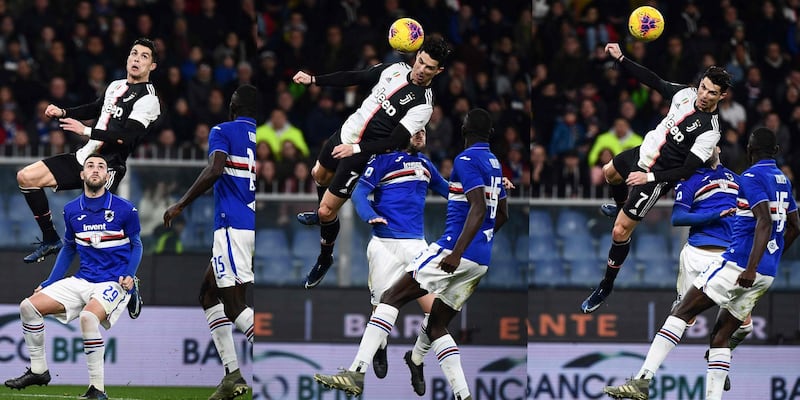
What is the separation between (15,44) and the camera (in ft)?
51.3

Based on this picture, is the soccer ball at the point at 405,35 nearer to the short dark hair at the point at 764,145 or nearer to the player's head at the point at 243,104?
the player's head at the point at 243,104

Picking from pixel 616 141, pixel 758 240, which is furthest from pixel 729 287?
pixel 616 141

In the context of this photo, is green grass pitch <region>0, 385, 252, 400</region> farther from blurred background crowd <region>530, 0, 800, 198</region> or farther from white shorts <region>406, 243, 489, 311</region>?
blurred background crowd <region>530, 0, 800, 198</region>

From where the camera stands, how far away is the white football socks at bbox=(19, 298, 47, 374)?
369 inches

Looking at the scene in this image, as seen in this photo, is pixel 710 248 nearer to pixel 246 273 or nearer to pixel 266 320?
pixel 246 273

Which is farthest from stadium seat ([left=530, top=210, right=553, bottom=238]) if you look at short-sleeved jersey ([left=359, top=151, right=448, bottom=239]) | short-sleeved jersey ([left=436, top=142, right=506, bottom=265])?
short-sleeved jersey ([left=436, top=142, right=506, bottom=265])

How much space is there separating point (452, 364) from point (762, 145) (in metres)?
3.01

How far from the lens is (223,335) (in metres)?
10.2

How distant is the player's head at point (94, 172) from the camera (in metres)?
9.39

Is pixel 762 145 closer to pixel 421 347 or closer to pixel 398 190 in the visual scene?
pixel 398 190

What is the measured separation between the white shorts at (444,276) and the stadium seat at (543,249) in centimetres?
292

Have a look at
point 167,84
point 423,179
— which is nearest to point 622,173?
point 423,179

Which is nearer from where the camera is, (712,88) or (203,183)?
(712,88)

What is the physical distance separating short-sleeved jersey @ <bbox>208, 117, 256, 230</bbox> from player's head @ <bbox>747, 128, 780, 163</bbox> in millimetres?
4132
